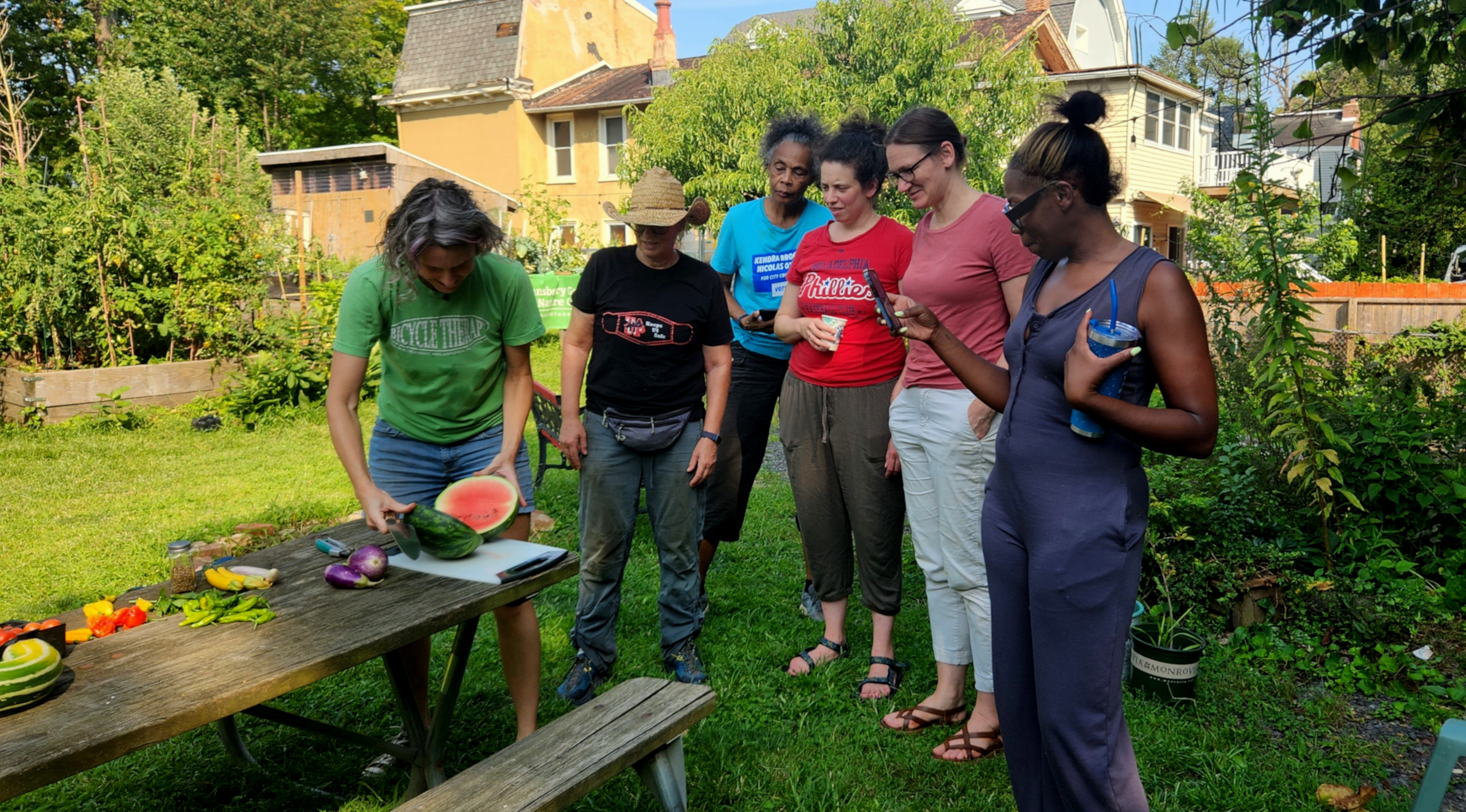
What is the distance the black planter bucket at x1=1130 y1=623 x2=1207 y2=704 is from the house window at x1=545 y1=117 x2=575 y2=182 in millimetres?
25360

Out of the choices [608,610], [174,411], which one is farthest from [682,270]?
[174,411]

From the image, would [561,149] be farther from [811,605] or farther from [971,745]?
[971,745]

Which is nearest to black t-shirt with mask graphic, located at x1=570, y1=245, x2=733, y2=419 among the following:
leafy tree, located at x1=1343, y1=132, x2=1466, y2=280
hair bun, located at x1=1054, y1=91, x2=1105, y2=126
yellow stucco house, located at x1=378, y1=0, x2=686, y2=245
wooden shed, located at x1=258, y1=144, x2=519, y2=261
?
hair bun, located at x1=1054, y1=91, x2=1105, y2=126

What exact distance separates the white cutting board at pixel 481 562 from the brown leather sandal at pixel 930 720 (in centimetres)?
156

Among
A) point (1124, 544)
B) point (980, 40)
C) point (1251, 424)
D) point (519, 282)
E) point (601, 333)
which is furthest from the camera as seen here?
point (980, 40)

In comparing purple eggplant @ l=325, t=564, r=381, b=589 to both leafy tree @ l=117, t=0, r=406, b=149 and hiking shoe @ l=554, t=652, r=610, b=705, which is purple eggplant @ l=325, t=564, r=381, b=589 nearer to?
hiking shoe @ l=554, t=652, r=610, b=705

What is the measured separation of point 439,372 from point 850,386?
63.3 inches

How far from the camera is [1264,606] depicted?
448cm

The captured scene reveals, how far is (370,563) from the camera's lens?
2.92 meters

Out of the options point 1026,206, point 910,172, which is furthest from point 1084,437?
point 910,172

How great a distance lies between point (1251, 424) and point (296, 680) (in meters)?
4.86

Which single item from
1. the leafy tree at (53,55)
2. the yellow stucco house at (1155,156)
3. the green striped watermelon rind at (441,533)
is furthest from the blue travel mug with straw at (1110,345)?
the leafy tree at (53,55)

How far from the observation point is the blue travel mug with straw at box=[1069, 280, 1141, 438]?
2.03m

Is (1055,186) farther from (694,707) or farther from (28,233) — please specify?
(28,233)
